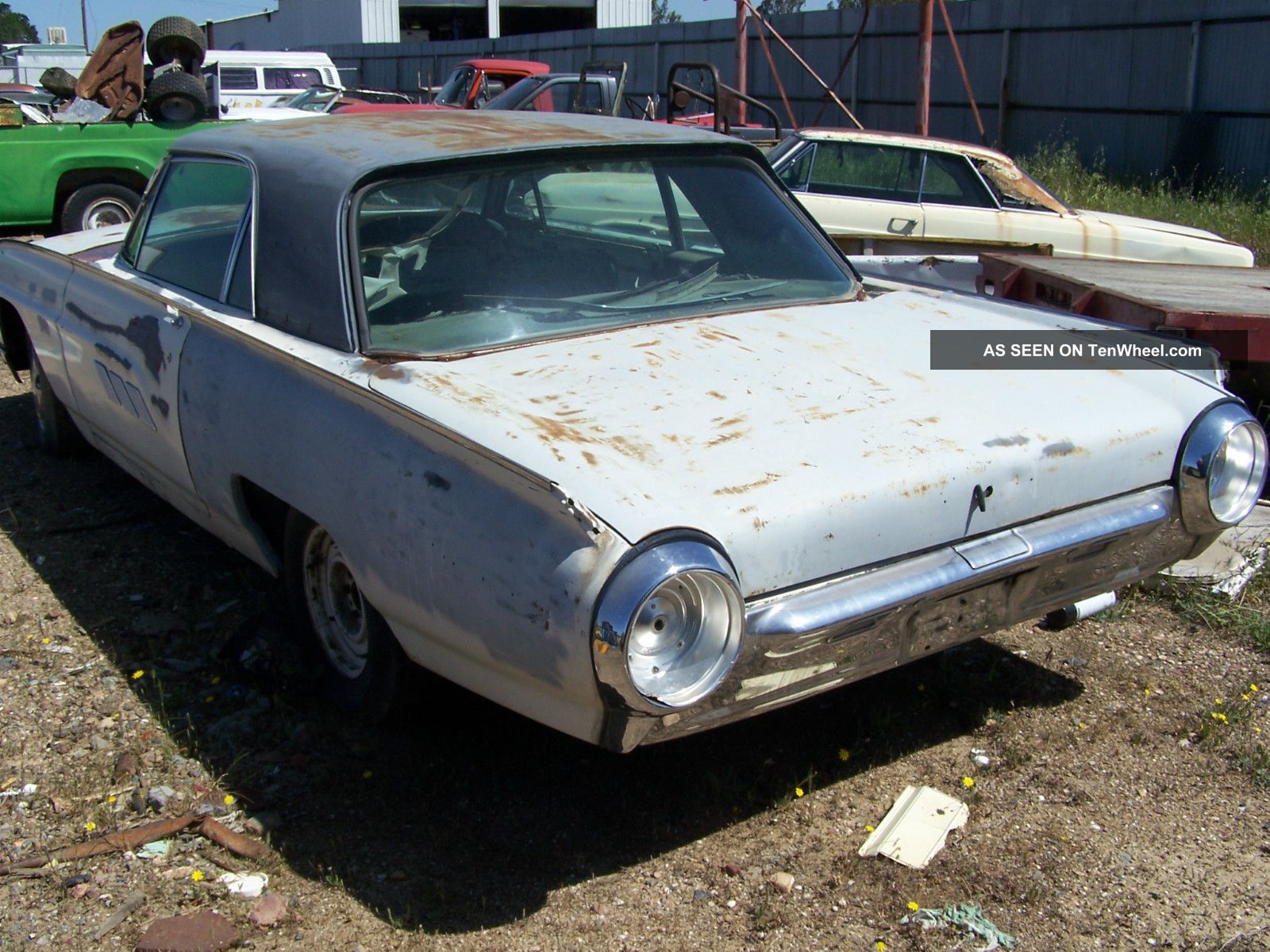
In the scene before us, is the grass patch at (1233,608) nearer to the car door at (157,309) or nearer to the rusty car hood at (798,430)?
the rusty car hood at (798,430)

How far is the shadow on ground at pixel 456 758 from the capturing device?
2.75m

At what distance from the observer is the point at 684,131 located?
3.91 meters

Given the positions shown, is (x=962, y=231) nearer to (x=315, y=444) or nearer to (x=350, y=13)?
(x=315, y=444)

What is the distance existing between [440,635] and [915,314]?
179 cm

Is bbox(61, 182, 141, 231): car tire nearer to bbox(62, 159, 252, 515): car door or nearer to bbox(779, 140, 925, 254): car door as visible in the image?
bbox(779, 140, 925, 254): car door

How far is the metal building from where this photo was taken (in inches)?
1433

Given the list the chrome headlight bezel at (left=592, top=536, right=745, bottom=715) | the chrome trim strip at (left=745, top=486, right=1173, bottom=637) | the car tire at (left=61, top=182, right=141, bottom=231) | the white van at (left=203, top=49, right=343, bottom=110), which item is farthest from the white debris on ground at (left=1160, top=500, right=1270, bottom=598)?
the white van at (left=203, top=49, right=343, bottom=110)

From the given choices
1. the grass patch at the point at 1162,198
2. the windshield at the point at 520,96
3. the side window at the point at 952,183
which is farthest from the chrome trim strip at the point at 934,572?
the windshield at the point at 520,96

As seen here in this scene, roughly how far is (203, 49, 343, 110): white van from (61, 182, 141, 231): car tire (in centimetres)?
804

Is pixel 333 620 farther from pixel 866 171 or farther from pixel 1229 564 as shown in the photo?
pixel 866 171

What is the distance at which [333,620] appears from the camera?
3330 mm

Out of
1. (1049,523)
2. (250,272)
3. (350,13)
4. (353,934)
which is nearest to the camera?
(353,934)

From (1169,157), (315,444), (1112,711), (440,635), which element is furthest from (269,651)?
(1169,157)

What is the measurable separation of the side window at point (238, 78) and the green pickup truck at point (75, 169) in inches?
341
